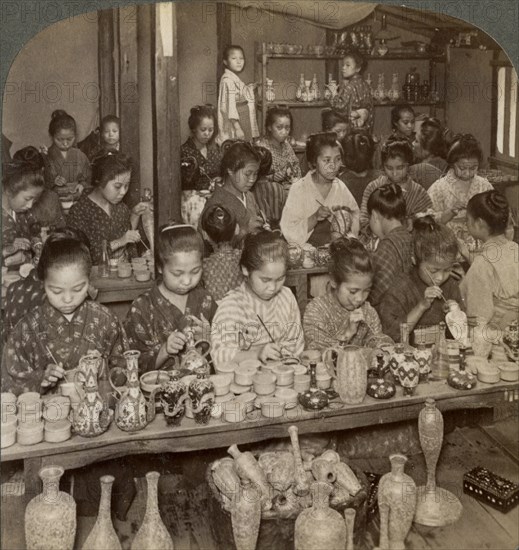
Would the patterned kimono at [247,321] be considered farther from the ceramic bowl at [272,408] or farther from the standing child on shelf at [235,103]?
the standing child on shelf at [235,103]

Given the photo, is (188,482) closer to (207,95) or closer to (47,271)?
(47,271)

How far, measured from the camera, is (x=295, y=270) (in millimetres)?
4434

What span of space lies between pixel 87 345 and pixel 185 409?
57 cm

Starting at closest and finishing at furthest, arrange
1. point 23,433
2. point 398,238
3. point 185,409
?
point 23,433 < point 185,409 < point 398,238

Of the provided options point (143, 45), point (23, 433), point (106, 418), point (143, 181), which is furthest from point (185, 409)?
point (143, 45)

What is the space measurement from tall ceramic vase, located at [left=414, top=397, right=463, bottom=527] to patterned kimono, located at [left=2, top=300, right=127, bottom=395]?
1.65m

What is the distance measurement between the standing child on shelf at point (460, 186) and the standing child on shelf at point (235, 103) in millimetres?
1096

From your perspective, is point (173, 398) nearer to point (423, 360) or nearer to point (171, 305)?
point (171, 305)

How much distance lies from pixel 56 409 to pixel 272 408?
104cm

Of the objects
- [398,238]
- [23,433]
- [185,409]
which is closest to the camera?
[23,433]

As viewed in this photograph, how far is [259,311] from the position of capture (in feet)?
14.4

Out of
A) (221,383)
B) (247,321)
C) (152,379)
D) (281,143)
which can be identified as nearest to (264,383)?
(221,383)

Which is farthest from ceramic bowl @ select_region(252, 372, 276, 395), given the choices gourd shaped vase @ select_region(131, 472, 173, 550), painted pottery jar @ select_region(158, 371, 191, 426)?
gourd shaped vase @ select_region(131, 472, 173, 550)

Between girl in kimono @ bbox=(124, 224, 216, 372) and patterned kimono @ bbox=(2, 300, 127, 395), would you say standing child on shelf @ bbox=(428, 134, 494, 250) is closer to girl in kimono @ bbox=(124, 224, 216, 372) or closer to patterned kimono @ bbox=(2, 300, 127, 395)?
girl in kimono @ bbox=(124, 224, 216, 372)
